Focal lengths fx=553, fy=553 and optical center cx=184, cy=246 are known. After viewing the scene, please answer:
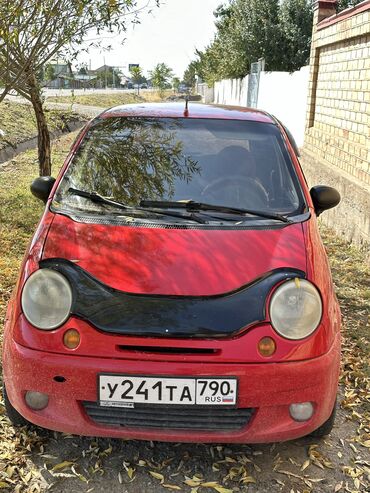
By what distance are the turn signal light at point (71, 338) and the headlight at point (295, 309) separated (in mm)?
854

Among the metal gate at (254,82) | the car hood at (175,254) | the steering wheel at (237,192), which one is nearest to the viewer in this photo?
the car hood at (175,254)

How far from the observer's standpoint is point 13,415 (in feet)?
9.13

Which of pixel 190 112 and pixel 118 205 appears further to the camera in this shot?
pixel 190 112

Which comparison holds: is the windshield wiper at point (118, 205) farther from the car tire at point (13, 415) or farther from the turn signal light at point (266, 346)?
the car tire at point (13, 415)

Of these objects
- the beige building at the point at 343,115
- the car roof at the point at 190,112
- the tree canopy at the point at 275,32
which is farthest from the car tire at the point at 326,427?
the tree canopy at the point at 275,32

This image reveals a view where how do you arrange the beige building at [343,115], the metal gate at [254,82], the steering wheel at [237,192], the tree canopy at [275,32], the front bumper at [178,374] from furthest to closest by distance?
the tree canopy at [275,32] → the metal gate at [254,82] → the beige building at [343,115] → the steering wheel at [237,192] → the front bumper at [178,374]

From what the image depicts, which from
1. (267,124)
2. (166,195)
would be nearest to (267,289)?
(166,195)

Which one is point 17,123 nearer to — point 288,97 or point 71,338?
point 288,97

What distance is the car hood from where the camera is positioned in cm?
252

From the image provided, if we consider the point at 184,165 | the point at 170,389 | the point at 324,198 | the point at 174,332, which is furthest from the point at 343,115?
the point at 170,389

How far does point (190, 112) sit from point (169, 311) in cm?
189

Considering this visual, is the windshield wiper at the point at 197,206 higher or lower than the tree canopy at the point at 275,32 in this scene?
lower

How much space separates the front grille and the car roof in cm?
209

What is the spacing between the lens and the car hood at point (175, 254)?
8.27ft
